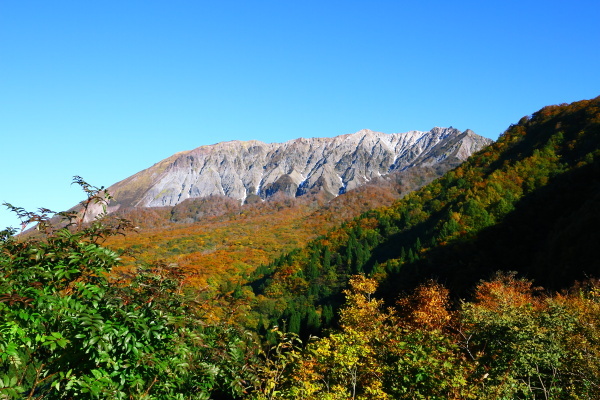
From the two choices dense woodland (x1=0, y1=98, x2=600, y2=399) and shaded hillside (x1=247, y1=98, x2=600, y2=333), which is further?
shaded hillside (x1=247, y1=98, x2=600, y2=333)

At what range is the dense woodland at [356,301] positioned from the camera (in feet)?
18.9

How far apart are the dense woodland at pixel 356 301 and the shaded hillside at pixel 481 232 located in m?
0.36

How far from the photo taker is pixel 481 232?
6662cm

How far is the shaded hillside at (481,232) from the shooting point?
53.3 m

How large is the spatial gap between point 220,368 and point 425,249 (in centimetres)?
6685

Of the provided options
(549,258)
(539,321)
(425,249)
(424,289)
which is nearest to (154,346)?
(539,321)

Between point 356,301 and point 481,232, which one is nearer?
point 356,301

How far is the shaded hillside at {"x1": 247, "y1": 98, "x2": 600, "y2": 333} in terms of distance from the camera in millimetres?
53344

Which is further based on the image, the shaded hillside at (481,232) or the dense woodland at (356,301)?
the shaded hillside at (481,232)

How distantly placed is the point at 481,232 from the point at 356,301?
119 ft

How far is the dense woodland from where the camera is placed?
5.77 meters

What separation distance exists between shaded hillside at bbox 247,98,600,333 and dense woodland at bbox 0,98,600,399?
1.19 feet

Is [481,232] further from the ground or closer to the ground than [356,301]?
further from the ground

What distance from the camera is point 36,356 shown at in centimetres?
645
